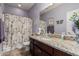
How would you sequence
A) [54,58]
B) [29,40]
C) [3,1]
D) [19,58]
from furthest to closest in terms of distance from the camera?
[29,40], [3,1], [19,58], [54,58]

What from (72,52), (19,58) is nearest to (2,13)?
(19,58)

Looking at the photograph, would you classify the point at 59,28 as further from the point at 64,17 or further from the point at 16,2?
the point at 16,2

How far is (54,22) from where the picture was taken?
1902 millimetres

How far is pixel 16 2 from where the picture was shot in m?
1.79

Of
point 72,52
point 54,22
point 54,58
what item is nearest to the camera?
point 72,52

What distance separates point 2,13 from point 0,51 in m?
0.90

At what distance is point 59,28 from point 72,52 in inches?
32.5

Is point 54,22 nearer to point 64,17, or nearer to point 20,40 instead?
point 64,17

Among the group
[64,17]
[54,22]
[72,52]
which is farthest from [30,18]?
[72,52]

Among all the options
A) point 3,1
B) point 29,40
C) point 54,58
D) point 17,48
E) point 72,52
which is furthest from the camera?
point 29,40

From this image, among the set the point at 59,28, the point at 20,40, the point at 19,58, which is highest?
the point at 59,28

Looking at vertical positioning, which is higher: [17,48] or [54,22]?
[54,22]

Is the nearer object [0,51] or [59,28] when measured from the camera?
[59,28]

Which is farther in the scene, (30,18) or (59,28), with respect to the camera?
(30,18)
